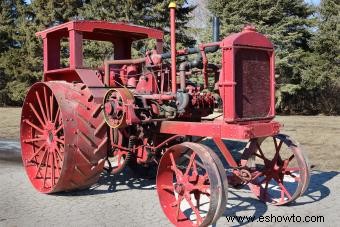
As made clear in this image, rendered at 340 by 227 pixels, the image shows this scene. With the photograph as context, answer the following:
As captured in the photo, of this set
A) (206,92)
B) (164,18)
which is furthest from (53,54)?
(164,18)

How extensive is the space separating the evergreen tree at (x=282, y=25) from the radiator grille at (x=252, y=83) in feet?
62.2

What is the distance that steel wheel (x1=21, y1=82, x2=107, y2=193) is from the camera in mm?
5434

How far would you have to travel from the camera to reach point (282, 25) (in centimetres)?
2431

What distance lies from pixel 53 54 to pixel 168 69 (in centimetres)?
213

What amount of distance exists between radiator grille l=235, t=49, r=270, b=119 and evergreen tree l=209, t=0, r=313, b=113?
746 inches

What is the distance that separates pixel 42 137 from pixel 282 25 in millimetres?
20288

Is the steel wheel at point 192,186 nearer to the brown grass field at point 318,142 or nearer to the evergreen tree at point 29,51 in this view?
the brown grass field at point 318,142

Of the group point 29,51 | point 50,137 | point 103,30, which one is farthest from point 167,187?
point 29,51

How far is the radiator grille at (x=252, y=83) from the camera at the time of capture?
4688mm

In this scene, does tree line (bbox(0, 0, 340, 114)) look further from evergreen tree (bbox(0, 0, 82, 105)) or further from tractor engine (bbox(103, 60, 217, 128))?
tractor engine (bbox(103, 60, 217, 128))

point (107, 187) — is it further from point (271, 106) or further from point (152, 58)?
point (271, 106)

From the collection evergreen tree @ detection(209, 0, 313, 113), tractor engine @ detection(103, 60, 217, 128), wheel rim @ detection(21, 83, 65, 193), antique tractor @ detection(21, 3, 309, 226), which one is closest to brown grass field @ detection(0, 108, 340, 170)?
antique tractor @ detection(21, 3, 309, 226)

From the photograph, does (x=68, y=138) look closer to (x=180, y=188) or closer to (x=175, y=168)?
(x=175, y=168)

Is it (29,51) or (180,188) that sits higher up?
(29,51)
